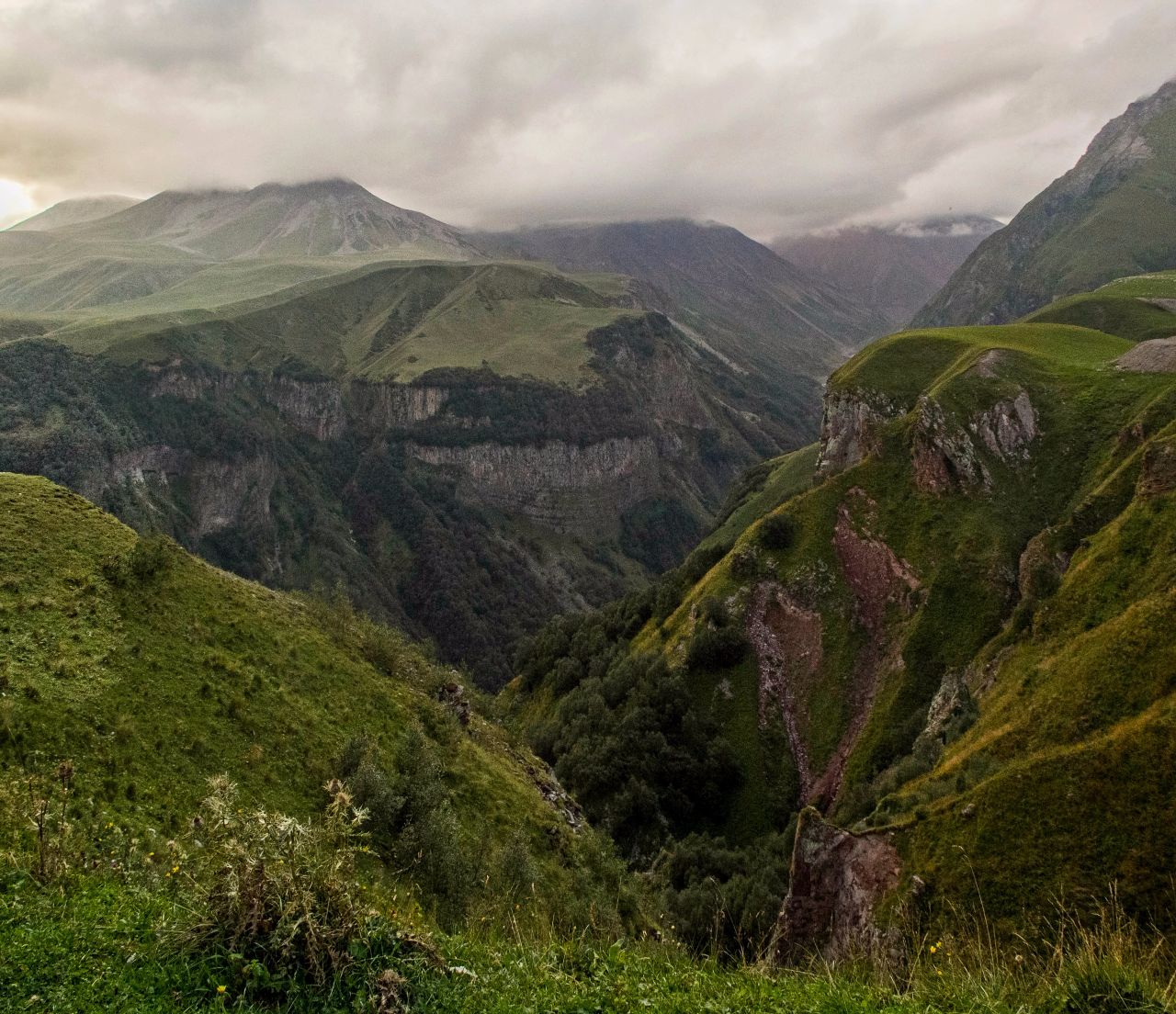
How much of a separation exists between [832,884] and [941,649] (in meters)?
36.2

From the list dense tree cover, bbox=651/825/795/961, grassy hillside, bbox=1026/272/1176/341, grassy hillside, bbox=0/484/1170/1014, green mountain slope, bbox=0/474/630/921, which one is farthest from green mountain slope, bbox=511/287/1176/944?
grassy hillside, bbox=1026/272/1176/341

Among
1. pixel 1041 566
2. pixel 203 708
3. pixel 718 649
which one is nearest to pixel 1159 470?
pixel 1041 566

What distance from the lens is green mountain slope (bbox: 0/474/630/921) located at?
64.3 feet

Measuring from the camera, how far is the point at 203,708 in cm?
2502

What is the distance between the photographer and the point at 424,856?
22188 millimetres

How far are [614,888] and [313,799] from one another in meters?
16.0

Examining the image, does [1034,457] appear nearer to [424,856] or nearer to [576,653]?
[576,653]

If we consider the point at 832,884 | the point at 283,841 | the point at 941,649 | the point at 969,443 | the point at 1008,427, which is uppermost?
the point at 1008,427

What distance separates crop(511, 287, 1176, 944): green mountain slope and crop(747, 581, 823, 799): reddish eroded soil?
0.25 metres

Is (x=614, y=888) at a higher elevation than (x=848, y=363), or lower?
lower

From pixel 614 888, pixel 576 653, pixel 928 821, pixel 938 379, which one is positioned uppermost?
pixel 938 379

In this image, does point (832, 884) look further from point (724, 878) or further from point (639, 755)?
point (639, 755)

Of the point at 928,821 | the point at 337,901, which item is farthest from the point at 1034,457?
the point at 337,901

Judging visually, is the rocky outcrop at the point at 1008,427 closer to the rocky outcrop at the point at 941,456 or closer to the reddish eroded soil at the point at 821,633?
the rocky outcrop at the point at 941,456
